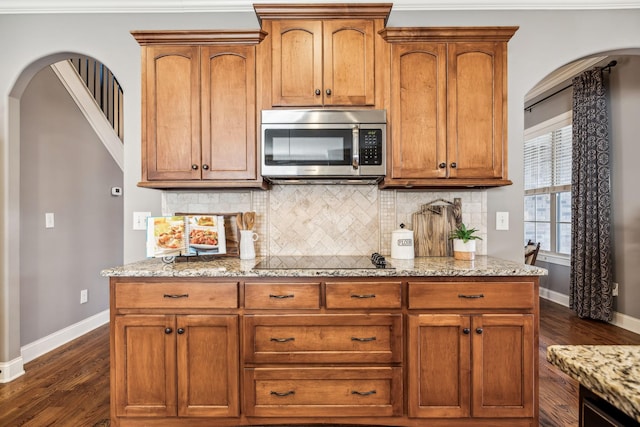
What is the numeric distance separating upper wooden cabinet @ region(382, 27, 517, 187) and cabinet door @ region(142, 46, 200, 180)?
4.09ft

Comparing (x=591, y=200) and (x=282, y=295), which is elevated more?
(x=591, y=200)

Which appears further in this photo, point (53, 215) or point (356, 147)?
point (53, 215)

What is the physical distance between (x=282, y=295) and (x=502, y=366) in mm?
1251

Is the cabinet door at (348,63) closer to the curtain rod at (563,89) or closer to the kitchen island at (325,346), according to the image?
the kitchen island at (325,346)

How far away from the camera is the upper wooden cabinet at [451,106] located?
2.17m

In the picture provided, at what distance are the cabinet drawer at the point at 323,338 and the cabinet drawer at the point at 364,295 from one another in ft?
0.21

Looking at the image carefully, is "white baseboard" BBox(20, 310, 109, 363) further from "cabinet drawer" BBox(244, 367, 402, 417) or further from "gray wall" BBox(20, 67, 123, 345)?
"cabinet drawer" BBox(244, 367, 402, 417)

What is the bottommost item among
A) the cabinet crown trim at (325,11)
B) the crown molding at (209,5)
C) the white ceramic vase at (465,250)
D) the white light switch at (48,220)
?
the white ceramic vase at (465,250)

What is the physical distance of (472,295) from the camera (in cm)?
187

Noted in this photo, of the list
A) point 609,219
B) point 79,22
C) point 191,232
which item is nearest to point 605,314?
point 609,219

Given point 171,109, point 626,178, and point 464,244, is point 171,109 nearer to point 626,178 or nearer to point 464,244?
point 464,244

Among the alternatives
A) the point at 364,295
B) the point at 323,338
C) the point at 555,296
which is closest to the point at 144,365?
the point at 323,338

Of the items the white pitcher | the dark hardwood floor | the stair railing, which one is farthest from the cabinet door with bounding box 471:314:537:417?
the stair railing

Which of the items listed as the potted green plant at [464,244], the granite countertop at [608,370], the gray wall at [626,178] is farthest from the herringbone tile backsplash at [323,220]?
the gray wall at [626,178]
